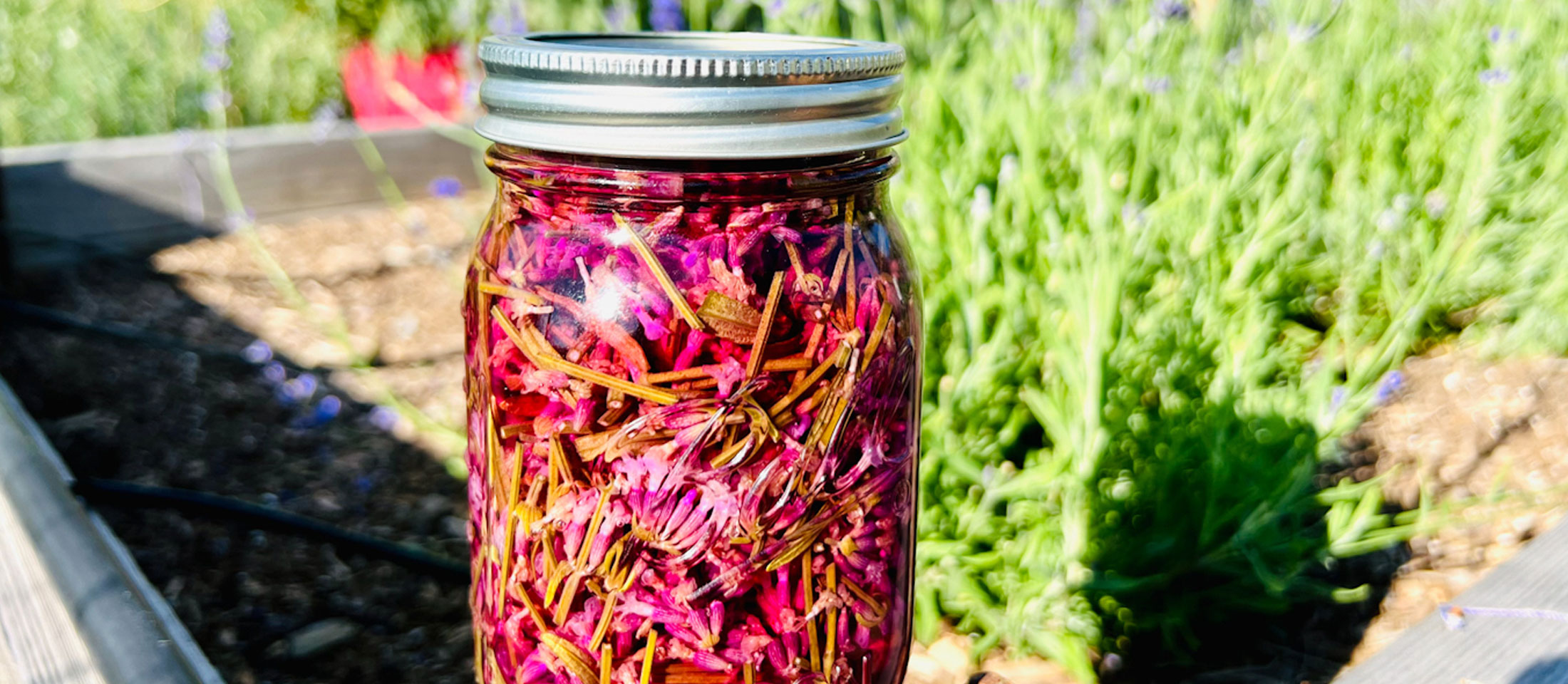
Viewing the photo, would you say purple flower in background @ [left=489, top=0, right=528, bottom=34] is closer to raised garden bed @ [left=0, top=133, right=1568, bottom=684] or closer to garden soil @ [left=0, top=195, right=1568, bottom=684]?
garden soil @ [left=0, top=195, right=1568, bottom=684]

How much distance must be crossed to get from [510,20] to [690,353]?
2.12 metres

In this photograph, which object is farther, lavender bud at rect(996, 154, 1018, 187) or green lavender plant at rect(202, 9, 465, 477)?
green lavender plant at rect(202, 9, 465, 477)

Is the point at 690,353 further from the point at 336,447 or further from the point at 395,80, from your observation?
the point at 395,80

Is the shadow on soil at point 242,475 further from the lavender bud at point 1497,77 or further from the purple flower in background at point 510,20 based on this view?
the lavender bud at point 1497,77

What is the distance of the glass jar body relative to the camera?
852 mm

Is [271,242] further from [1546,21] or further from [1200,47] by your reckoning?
[1546,21]

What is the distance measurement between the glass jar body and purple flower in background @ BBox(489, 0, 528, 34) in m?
1.71

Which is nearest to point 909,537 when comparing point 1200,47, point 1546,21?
point 1200,47

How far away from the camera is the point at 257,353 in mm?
2225

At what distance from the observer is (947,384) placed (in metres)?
1.57

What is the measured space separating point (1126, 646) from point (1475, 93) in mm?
1645

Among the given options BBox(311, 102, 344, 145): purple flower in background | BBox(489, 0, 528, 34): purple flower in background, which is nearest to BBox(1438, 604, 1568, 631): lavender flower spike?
BBox(489, 0, 528, 34): purple flower in background

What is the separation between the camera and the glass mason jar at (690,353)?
32.5 inches

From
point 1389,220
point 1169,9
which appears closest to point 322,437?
point 1169,9
